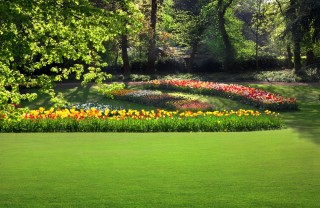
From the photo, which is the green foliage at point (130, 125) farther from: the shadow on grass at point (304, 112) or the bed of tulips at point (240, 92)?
the bed of tulips at point (240, 92)

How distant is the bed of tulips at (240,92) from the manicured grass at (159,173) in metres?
10.9

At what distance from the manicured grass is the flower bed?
9662 mm

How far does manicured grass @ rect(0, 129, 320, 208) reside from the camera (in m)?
7.62

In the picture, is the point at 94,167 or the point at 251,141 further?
the point at 251,141

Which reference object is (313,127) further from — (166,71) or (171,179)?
(166,71)

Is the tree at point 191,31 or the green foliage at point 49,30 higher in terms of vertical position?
the tree at point 191,31

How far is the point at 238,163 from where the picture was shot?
33.7 ft

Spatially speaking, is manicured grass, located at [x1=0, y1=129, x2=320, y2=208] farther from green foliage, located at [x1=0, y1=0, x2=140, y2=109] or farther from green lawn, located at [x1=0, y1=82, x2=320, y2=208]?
green foliage, located at [x1=0, y1=0, x2=140, y2=109]

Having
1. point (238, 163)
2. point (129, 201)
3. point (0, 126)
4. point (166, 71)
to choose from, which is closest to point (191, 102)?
point (0, 126)

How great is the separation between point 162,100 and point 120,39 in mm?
18292

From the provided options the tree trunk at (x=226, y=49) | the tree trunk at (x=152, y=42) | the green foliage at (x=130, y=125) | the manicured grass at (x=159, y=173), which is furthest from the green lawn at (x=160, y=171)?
the tree trunk at (x=226, y=49)

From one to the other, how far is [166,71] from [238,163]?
3772cm

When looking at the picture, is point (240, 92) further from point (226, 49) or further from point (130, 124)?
point (226, 49)

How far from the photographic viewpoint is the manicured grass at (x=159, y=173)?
762 centimetres
